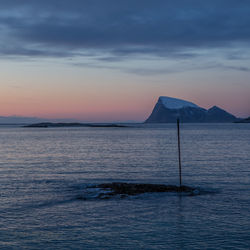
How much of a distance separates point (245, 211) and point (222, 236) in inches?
192

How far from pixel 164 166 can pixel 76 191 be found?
19.2 metres

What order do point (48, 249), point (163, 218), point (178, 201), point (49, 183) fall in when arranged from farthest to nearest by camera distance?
point (49, 183), point (178, 201), point (163, 218), point (48, 249)

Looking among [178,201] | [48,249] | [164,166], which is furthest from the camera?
[164,166]

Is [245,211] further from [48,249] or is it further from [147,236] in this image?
[48,249]

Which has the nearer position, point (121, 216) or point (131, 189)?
point (121, 216)

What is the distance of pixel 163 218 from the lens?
18.9m

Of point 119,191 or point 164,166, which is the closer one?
point 119,191

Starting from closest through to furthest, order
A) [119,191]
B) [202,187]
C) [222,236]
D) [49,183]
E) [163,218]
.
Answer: [222,236] < [163,218] < [119,191] < [202,187] < [49,183]

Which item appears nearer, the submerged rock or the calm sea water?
the calm sea water

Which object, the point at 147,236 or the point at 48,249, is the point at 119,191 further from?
the point at 48,249

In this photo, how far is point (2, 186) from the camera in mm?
28422

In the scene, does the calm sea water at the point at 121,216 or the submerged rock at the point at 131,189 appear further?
the submerged rock at the point at 131,189

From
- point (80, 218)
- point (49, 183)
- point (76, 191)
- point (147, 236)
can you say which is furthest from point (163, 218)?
point (49, 183)

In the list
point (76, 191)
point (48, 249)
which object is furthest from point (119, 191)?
point (48, 249)
